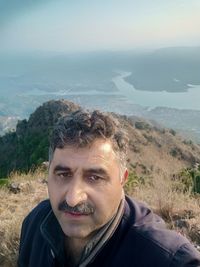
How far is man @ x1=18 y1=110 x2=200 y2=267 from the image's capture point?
72.9 inches

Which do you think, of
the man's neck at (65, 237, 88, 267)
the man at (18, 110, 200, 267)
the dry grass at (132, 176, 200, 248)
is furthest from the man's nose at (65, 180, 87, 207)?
the dry grass at (132, 176, 200, 248)

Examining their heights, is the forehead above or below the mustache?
above

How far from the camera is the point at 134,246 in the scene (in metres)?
1.89

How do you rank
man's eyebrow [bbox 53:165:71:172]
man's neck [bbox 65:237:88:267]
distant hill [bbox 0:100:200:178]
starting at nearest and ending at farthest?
man's eyebrow [bbox 53:165:71:172] → man's neck [bbox 65:237:88:267] → distant hill [bbox 0:100:200:178]

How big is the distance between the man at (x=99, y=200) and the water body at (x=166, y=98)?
7481 centimetres

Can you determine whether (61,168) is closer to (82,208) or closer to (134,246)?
(82,208)

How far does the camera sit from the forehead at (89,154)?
6.12 feet

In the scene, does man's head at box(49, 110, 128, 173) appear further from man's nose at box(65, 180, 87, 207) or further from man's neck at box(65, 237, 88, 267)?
man's neck at box(65, 237, 88, 267)

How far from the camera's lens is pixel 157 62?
160125 mm

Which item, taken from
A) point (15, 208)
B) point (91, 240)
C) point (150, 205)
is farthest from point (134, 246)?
point (15, 208)

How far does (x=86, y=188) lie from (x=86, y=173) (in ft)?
0.22

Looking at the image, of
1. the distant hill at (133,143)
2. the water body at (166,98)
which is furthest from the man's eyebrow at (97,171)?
the water body at (166,98)

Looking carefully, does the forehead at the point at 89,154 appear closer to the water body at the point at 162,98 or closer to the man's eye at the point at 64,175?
the man's eye at the point at 64,175

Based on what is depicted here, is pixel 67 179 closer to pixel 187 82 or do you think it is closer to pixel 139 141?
pixel 139 141
